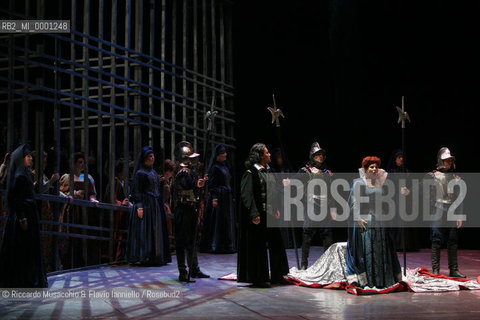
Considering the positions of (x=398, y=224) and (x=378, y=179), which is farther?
(x=398, y=224)

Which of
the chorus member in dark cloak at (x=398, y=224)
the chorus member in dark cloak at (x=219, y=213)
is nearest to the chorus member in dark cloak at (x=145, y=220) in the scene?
the chorus member in dark cloak at (x=219, y=213)

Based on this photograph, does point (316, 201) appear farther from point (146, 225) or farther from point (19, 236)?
point (19, 236)

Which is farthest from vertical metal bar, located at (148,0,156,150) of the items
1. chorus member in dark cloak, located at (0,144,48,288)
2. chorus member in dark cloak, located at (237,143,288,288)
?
chorus member in dark cloak, located at (0,144,48,288)

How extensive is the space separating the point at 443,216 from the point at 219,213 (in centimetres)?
398

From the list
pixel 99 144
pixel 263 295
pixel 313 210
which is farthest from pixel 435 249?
pixel 99 144

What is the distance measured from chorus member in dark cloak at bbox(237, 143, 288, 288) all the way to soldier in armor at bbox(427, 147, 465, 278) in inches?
79.1

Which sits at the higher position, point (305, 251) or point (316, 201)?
point (316, 201)

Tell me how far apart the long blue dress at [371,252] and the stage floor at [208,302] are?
0.82ft

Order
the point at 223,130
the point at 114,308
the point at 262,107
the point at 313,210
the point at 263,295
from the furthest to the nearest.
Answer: the point at 262,107 < the point at 223,130 < the point at 313,210 < the point at 263,295 < the point at 114,308

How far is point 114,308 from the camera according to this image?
18.1 ft

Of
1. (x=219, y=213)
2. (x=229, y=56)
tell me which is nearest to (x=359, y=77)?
(x=229, y=56)

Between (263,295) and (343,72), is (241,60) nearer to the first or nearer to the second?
(343,72)

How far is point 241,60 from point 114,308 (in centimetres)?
795

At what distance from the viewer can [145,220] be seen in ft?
28.0
